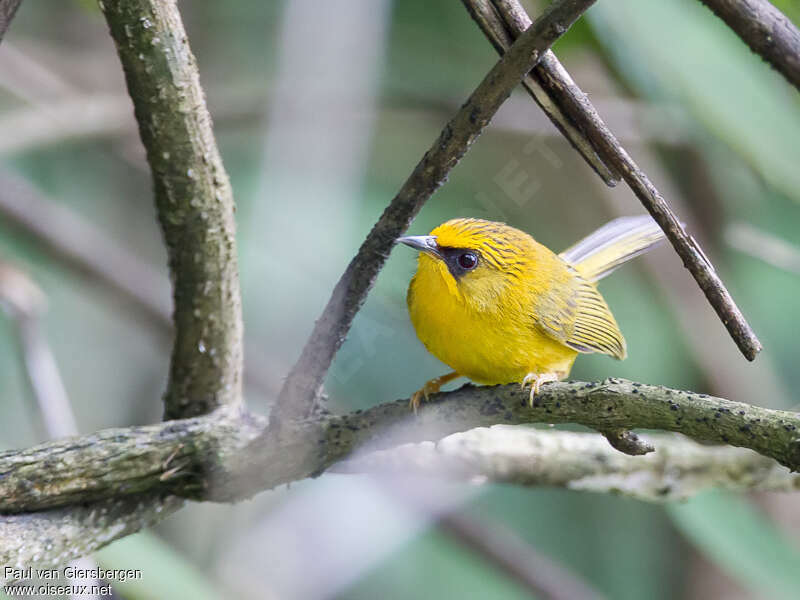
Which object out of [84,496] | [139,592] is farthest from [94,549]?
[139,592]

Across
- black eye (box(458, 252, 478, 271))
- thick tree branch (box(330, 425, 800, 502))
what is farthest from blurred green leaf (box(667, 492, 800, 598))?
black eye (box(458, 252, 478, 271))

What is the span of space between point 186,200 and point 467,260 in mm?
739

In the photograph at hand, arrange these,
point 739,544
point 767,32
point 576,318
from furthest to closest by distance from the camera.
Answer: point 739,544
point 576,318
point 767,32

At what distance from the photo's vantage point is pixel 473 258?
2186 mm

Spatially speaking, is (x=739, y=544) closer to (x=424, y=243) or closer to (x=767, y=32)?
(x=424, y=243)

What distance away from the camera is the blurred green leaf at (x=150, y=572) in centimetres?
221

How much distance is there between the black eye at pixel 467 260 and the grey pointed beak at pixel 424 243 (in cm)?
6

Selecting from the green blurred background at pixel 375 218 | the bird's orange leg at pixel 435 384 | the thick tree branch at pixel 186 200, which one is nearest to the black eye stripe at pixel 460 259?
the green blurred background at pixel 375 218

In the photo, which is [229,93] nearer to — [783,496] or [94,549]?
[94,549]

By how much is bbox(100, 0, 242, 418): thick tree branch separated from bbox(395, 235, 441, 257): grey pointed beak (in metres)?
0.40

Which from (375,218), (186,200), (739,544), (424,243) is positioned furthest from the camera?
(375,218)

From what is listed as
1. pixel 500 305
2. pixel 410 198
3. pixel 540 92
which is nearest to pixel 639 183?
pixel 540 92

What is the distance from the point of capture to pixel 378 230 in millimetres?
1533

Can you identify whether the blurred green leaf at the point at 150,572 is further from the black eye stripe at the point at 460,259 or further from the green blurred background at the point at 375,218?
the black eye stripe at the point at 460,259
